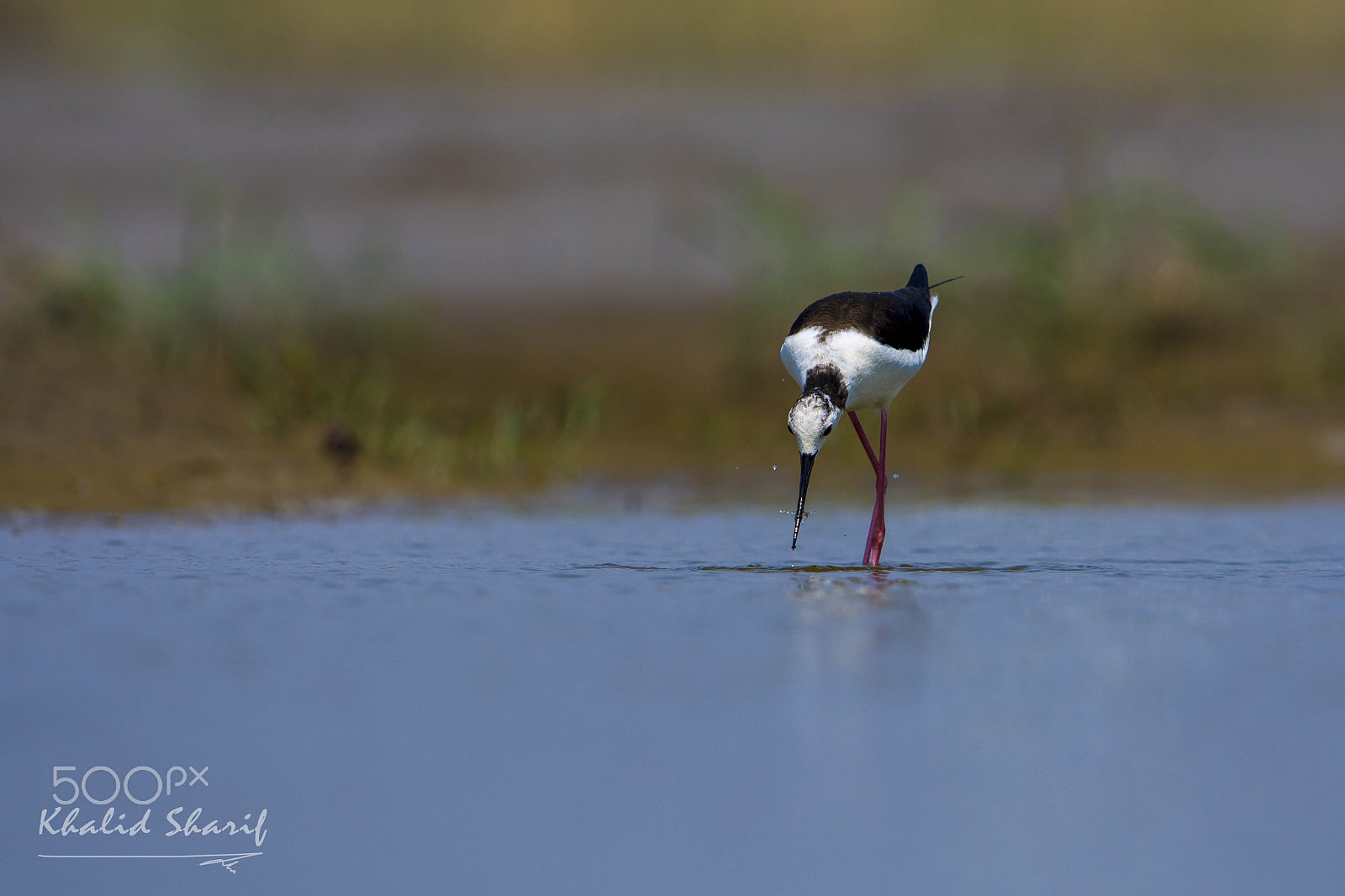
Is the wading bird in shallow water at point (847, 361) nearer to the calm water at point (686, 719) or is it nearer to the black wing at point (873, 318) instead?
the black wing at point (873, 318)

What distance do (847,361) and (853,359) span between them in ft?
0.10

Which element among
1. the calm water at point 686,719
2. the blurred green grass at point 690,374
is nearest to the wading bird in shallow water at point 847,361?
the calm water at point 686,719

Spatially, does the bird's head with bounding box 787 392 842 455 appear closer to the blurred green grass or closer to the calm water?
the calm water

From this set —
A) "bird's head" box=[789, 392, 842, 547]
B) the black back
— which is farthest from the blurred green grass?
"bird's head" box=[789, 392, 842, 547]

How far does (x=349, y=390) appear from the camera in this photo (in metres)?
12.4

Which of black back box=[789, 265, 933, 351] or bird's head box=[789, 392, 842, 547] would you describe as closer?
bird's head box=[789, 392, 842, 547]

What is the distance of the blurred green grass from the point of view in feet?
35.6

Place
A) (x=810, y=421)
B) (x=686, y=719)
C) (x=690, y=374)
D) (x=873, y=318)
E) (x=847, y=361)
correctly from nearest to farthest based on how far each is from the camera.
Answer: (x=686, y=719) < (x=810, y=421) < (x=847, y=361) < (x=873, y=318) < (x=690, y=374)

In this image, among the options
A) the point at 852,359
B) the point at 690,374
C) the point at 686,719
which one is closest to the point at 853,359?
the point at 852,359

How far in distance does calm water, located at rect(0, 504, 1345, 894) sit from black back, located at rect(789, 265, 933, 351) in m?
1.15

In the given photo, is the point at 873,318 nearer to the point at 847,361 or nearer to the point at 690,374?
the point at 847,361

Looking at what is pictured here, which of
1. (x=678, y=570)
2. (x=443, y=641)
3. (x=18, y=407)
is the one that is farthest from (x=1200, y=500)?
(x=18, y=407)

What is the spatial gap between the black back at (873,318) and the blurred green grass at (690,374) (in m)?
3.54

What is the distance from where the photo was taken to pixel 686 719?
4.27 metres
